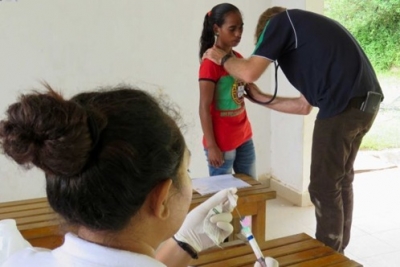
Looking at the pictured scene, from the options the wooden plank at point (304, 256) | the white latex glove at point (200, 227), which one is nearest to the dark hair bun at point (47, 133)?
the white latex glove at point (200, 227)

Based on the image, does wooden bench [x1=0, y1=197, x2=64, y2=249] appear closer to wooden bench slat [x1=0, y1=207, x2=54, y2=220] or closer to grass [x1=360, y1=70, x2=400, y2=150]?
wooden bench slat [x1=0, y1=207, x2=54, y2=220]

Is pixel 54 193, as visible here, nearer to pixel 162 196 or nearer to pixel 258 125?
pixel 162 196

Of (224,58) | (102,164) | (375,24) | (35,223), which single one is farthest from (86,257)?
(375,24)

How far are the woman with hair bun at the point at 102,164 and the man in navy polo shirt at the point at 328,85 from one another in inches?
48.4

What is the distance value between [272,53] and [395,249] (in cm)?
144

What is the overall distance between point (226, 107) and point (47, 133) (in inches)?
66.3

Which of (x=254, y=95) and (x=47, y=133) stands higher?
(x=47, y=133)

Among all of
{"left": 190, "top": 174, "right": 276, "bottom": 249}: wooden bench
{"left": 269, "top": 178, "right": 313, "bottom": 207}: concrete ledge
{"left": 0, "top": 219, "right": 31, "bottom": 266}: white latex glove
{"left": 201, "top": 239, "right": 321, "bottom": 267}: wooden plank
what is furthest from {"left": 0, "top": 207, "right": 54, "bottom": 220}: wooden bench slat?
{"left": 269, "top": 178, "right": 313, "bottom": 207}: concrete ledge

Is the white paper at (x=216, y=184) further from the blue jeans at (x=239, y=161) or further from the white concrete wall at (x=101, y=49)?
the white concrete wall at (x=101, y=49)

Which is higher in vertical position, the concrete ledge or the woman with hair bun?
the woman with hair bun

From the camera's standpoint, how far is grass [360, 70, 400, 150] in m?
5.02

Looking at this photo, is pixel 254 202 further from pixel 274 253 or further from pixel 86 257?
pixel 86 257

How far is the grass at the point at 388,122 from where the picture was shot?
16.5 feet

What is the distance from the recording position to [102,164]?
0.71 m
